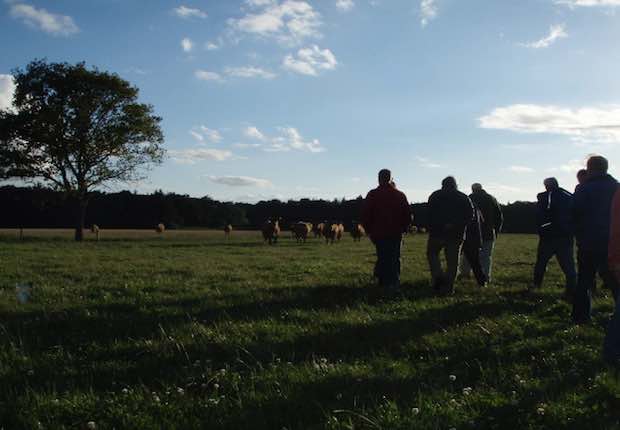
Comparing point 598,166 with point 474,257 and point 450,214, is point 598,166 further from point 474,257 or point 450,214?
point 474,257

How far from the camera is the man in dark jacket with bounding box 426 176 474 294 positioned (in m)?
10.5

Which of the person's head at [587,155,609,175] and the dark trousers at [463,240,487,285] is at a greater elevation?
the person's head at [587,155,609,175]

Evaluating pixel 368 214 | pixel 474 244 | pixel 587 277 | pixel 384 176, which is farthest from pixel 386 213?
pixel 587 277

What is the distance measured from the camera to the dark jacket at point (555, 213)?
34.3 ft

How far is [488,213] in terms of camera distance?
13227mm

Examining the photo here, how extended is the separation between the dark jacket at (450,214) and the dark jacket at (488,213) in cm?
273

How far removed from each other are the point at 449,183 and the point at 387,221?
144 centimetres

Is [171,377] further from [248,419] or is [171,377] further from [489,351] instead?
[489,351]

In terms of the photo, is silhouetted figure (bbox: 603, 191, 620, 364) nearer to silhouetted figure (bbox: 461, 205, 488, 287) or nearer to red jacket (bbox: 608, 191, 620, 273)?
red jacket (bbox: 608, 191, 620, 273)

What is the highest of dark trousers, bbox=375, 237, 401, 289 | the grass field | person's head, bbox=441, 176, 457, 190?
person's head, bbox=441, 176, 457, 190

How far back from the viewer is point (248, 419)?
13.2 feet

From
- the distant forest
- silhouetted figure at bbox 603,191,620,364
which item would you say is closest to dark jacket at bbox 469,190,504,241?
silhouetted figure at bbox 603,191,620,364

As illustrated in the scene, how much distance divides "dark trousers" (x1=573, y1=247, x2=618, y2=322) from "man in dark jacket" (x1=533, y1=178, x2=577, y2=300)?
247cm

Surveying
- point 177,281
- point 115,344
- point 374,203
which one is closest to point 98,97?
point 177,281
